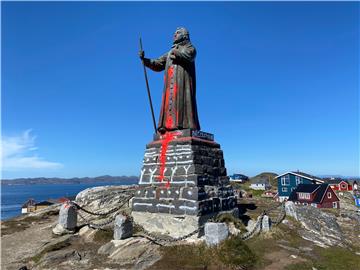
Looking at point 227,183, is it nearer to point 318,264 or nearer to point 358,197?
point 318,264

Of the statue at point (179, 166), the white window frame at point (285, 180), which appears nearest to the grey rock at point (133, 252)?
the statue at point (179, 166)

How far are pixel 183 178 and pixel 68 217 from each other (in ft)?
18.1

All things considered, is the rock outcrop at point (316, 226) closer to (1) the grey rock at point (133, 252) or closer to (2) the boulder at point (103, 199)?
(1) the grey rock at point (133, 252)

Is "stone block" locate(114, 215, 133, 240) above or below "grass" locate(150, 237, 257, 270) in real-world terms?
above

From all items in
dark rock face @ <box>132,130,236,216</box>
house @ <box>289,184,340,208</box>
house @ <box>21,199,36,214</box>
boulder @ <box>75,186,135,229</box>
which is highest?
dark rock face @ <box>132,130,236,216</box>

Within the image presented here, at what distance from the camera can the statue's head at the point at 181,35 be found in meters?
12.8

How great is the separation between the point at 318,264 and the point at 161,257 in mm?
4555

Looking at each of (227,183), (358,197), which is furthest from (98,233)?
(358,197)

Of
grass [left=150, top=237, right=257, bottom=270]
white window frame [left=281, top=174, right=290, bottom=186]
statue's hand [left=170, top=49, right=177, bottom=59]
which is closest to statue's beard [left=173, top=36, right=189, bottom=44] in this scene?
statue's hand [left=170, top=49, right=177, bottom=59]

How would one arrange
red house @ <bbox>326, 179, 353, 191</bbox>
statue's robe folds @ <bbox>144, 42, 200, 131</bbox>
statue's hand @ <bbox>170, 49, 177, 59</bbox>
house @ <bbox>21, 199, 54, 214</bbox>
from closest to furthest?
statue's robe folds @ <bbox>144, 42, 200, 131</bbox>, statue's hand @ <bbox>170, 49, 177, 59</bbox>, house @ <bbox>21, 199, 54, 214</bbox>, red house @ <bbox>326, 179, 353, 191</bbox>

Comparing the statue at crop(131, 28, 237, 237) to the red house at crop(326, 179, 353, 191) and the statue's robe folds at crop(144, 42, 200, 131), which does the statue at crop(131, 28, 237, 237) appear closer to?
the statue's robe folds at crop(144, 42, 200, 131)

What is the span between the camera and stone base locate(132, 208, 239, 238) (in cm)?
980

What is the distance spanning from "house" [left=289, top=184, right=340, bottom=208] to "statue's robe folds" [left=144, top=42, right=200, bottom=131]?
105 feet

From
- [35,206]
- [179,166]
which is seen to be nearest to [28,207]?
[35,206]
